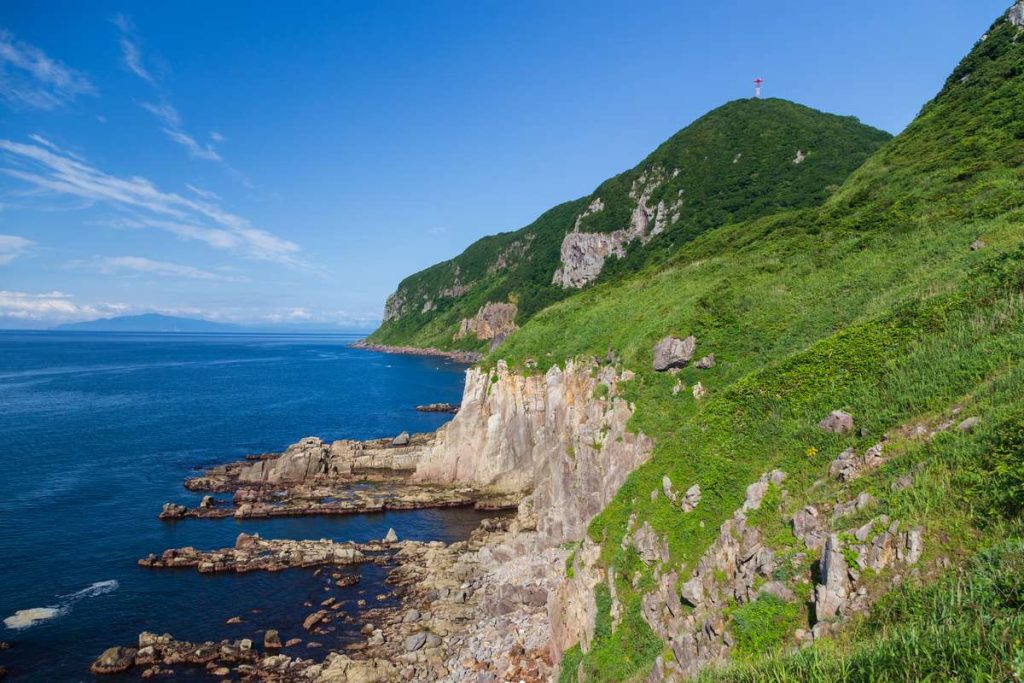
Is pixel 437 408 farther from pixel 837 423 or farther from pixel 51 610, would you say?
pixel 837 423

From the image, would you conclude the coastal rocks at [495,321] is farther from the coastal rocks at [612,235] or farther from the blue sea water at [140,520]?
the blue sea water at [140,520]

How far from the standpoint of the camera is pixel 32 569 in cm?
4038

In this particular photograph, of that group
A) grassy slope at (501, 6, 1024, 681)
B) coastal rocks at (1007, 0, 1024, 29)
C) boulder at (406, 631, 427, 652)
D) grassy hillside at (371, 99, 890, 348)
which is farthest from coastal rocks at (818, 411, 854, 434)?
grassy hillside at (371, 99, 890, 348)

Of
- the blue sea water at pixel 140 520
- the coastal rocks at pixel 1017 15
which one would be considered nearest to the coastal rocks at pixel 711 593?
the blue sea water at pixel 140 520

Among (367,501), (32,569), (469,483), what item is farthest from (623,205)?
(32,569)

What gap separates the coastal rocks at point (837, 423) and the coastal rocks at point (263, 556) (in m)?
36.9

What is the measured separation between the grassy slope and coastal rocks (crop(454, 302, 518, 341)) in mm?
118288

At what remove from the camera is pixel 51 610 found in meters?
35.2

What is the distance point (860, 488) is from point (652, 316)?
32.1 meters

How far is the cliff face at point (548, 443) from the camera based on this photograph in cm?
3734

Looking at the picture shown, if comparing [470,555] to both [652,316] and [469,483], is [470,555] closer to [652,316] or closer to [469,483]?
[469,483]

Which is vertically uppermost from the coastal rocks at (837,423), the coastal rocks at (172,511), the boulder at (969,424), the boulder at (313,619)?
the boulder at (969,424)

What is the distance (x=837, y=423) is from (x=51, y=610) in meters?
47.8

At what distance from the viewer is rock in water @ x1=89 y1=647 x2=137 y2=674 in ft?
96.6
